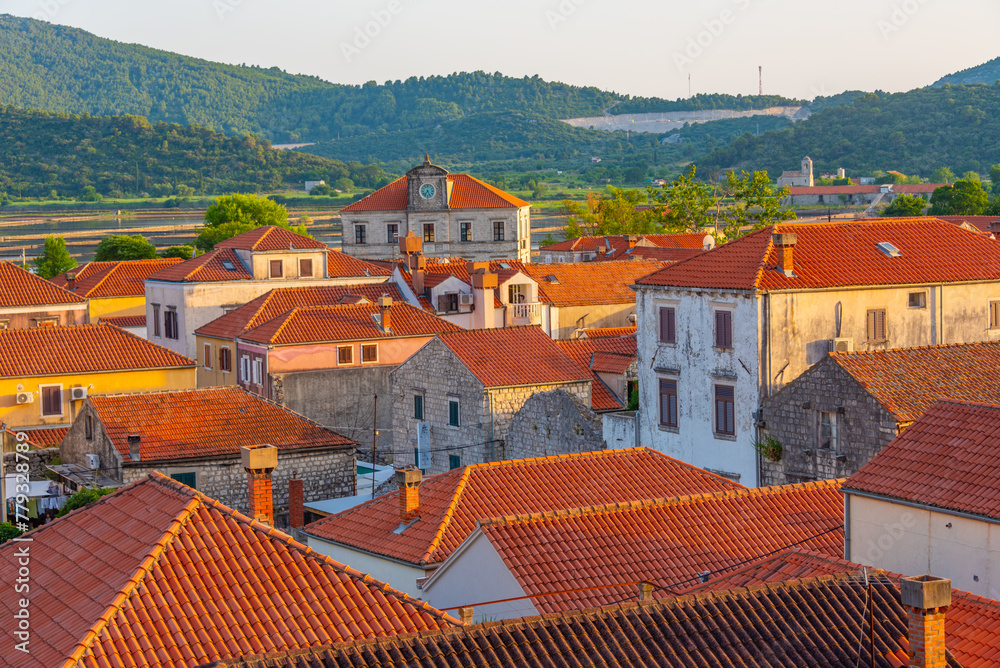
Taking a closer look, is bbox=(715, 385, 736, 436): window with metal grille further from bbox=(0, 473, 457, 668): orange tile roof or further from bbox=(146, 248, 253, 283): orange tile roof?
bbox=(146, 248, 253, 283): orange tile roof

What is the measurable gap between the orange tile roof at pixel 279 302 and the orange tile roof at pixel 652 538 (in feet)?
97.2

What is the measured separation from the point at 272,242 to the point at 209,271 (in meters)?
3.64

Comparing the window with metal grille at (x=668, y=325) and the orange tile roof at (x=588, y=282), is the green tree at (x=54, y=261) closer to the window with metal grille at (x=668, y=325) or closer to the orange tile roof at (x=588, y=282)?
the orange tile roof at (x=588, y=282)

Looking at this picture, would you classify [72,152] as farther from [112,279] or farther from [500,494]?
[500,494]

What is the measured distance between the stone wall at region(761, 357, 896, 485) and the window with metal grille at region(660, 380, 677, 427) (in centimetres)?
440

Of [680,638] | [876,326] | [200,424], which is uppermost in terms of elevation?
[876,326]

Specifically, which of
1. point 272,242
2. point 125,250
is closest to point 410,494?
point 272,242

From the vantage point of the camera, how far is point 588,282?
58.6 meters

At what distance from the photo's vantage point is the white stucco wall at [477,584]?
1798 centimetres

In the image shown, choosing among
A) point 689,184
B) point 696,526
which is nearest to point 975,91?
point 689,184

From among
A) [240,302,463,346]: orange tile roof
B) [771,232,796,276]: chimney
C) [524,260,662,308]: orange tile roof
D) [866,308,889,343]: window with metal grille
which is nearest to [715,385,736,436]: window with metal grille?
[771,232,796,276]: chimney

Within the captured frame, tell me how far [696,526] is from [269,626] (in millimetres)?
9375

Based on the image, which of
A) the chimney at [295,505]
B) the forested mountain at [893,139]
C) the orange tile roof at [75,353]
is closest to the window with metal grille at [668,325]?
the chimney at [295,505]

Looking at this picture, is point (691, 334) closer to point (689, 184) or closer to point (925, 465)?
point (925, 465)
